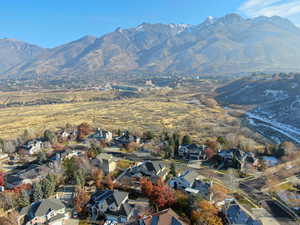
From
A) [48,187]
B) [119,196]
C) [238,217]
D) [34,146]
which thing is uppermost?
[48,187]

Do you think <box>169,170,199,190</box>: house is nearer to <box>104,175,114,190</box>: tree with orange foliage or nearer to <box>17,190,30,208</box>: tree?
<box>104,175,114,190</box>: tree with orange foliage

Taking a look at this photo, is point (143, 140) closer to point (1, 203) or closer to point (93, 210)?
point (93, 210)

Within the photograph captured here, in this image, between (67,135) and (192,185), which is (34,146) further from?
(192,185)

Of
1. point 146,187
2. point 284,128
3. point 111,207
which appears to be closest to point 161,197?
point 146,187

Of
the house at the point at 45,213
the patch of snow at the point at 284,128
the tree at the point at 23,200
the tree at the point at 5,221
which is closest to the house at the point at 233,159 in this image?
the house at the point at 45,213

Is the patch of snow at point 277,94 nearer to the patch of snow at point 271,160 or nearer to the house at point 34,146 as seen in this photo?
the patch of snow at point 271,160

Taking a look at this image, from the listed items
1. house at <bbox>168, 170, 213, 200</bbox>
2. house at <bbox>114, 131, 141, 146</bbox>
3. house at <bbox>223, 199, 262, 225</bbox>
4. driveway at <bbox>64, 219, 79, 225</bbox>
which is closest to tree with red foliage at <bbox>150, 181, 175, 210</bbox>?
house at <bbox>168, 170, 213, 200</bbox>
